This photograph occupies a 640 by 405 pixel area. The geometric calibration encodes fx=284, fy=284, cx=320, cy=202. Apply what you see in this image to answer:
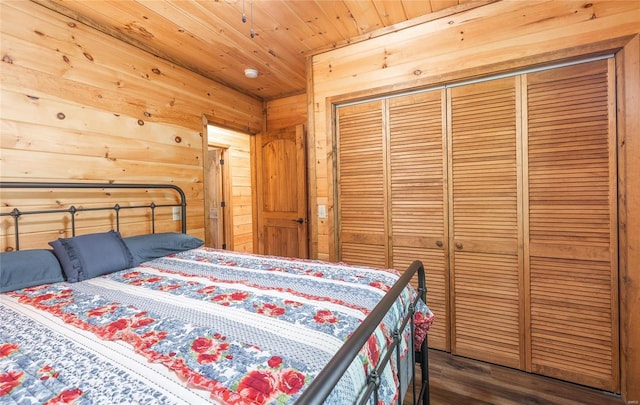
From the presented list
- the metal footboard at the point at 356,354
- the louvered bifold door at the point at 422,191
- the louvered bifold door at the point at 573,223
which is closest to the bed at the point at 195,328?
the metal footboard at the point at 356,354

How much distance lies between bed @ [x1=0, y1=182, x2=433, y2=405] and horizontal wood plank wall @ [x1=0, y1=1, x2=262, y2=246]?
25 cm

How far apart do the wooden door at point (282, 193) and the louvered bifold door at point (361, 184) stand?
87 centimetres

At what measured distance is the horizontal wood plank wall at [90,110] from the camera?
172cm

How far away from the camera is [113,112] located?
2193mm

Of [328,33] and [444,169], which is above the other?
[328,33]

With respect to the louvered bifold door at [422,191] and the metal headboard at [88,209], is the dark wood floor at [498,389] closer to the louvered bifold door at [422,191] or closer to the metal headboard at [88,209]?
the louvered bifold door at [422,191]

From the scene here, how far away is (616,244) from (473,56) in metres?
1.47

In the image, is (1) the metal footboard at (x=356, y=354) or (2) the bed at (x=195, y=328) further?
(2) the bed at (x=195, y=328)

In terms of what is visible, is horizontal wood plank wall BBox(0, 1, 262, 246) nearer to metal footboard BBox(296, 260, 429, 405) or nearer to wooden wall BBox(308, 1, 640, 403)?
wooden wall BBox(308, 1, 640, 403)

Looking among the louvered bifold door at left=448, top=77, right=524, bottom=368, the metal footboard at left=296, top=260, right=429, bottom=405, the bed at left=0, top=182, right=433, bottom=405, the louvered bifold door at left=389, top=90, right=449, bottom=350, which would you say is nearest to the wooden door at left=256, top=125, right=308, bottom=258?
the louvered bifold door at left=389, top=90, right=449, bottom=350

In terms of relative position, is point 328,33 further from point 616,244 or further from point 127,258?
point 616,244

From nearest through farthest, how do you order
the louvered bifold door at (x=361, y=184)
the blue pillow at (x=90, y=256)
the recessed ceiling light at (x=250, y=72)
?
the blue pillow at (x=90, y=256) → the louvered bifold door at (x=361, y=184) → the recessed ceiling light at (x=250, y=72)

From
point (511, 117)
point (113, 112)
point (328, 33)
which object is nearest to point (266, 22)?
point (328, 33)

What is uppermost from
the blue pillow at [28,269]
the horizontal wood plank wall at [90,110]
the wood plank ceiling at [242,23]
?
the wood plank ceiling at [242,23]
